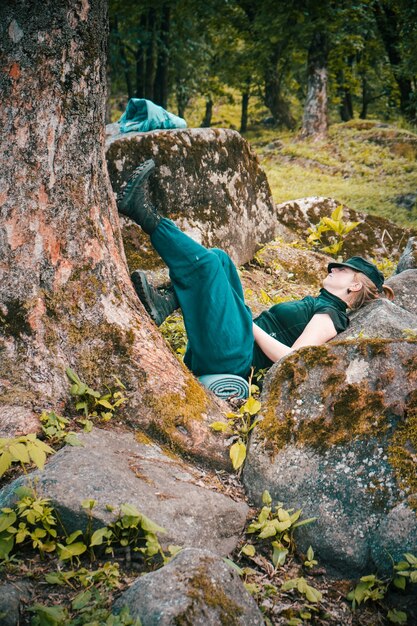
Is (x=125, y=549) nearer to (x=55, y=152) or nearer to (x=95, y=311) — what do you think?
(x=95, y=311)

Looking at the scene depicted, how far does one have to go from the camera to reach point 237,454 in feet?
11.4

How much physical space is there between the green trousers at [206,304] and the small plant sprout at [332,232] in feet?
14.0

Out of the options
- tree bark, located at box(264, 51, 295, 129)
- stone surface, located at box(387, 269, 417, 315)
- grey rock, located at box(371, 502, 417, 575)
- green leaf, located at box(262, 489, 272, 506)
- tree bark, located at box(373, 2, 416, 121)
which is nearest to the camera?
grey rock, located at box(371, 502, 417, 575)

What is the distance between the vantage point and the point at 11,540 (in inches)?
101

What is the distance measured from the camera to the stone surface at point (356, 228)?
8.88m

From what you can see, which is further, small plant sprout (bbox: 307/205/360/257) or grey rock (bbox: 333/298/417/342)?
small plant sprout (bbox: 307/205/360/257)

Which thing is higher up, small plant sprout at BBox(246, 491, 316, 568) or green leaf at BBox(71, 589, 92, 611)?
green leaf at BBox(71, 589, 92, 611)

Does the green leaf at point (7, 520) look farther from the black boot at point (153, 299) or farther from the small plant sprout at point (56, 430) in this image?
the black boot at point (153, 299)

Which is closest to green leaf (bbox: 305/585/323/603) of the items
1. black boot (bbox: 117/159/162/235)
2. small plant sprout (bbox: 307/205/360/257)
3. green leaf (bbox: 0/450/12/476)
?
green leaf (bbox: 0/450/12/476)

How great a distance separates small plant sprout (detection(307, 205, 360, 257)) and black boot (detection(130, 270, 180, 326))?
4.36 m

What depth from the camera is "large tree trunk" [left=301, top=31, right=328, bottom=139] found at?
651 inches

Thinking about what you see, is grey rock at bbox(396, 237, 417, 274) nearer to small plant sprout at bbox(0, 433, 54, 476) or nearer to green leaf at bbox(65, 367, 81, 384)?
green leaf at bbox(65, 367, 81, 384)

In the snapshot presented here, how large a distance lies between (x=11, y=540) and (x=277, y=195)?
10.3m

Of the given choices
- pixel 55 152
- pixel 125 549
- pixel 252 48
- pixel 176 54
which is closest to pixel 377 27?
pixel 252 48
